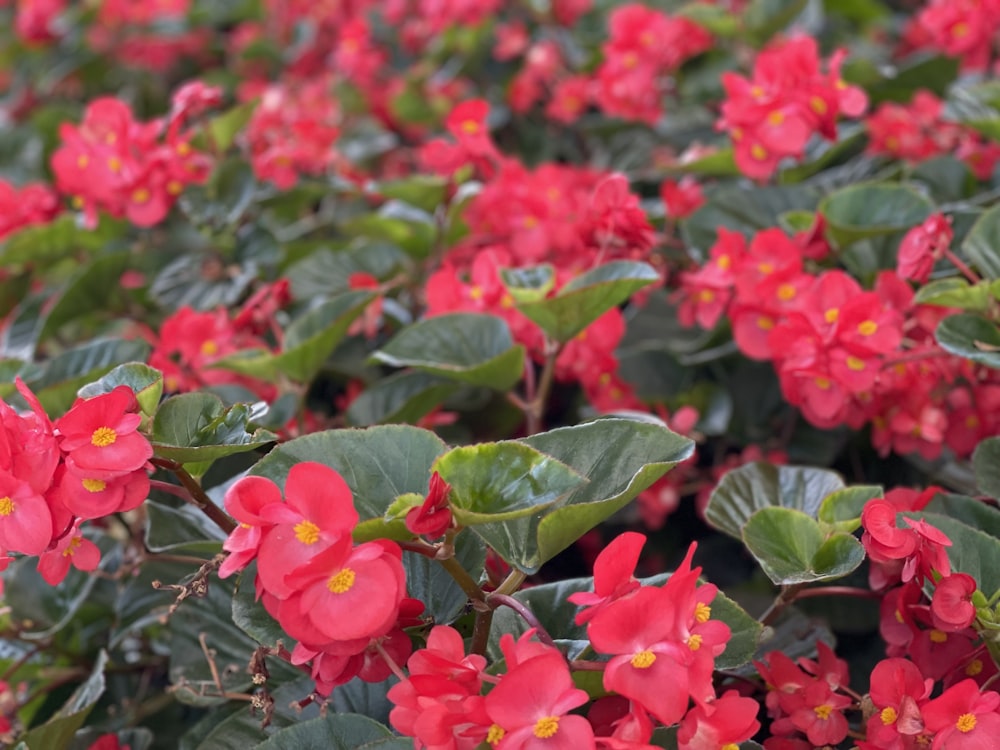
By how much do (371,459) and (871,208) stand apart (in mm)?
603

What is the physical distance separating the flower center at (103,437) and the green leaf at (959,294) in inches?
23.3

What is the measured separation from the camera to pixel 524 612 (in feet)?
1.78

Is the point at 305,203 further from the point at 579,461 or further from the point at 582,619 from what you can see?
the point at 582,619

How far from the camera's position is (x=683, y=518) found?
3.52 feet

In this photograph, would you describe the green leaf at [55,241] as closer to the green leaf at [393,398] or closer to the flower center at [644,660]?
the green leaf at [393,398]

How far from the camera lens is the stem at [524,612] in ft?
1.73

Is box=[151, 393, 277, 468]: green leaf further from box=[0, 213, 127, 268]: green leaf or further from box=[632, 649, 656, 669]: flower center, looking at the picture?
box=[0, 213, 127, 268]: green leaf

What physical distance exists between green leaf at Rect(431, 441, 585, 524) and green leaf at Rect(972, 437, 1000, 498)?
354 millimetres

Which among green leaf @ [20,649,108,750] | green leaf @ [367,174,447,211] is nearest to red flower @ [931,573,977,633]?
green leaf @ [20,649,108,750]

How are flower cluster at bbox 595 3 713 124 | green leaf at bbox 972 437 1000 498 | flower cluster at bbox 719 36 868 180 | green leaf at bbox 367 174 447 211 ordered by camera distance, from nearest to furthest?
green leaf at bbox 972 437 1000 498 < flower cluster at bbox 719 36 868 180 < green leaf at bbox 367 174 447 211 < flower cluster at bbox 595 3 713 124

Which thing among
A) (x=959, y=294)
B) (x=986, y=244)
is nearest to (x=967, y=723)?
(x=959, y=294)

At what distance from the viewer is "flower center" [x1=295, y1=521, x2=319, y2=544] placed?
20.3 inches

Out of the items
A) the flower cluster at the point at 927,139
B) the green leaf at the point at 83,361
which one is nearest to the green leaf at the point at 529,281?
the green leaf at the point at 83,361

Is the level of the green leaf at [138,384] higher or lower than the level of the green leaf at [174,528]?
higher
